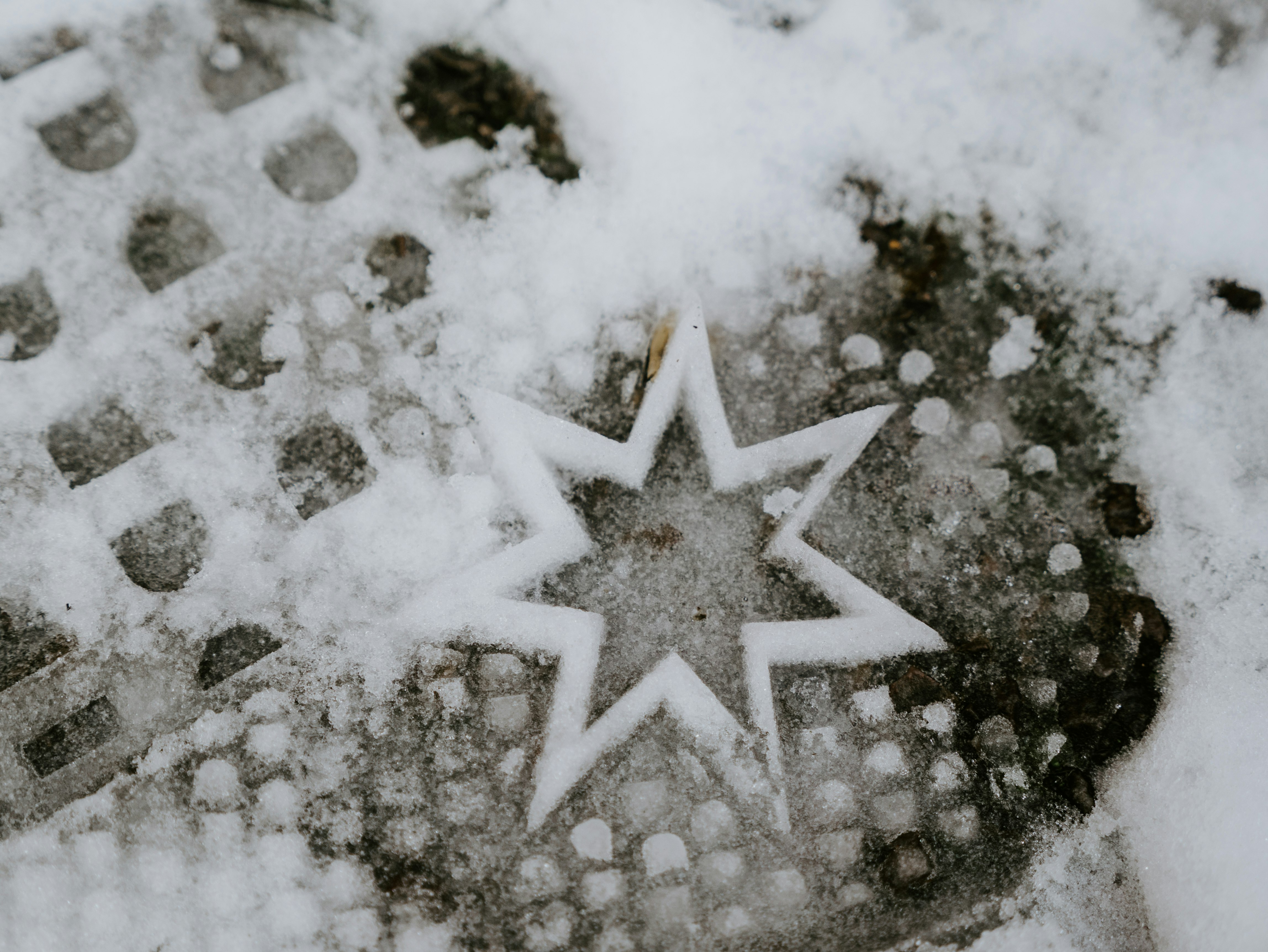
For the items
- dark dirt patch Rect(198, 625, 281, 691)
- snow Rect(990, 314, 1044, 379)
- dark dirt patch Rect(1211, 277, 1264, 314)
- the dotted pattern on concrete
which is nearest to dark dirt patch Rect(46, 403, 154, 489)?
the dotted pattern on concrete

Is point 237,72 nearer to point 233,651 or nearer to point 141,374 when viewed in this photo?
point 141,374

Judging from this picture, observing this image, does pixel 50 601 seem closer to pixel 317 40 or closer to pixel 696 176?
pixel 317 40

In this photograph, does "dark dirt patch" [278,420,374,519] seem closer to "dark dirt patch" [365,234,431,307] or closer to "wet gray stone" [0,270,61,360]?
"dark dirt patch" [365,234,431,307]

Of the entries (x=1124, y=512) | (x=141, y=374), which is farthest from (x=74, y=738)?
(x=1124, y=512)

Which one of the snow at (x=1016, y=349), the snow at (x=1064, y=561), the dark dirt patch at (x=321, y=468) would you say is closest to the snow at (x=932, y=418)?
the snow at (x=1016, y=349)

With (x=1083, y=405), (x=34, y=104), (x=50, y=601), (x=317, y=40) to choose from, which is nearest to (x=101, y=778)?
(x=50, y=601)

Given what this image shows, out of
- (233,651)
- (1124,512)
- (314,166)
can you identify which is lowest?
(233,651)
